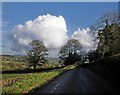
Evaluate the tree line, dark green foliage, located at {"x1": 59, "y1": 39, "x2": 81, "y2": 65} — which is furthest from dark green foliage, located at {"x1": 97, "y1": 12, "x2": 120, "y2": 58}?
dark green foliage, located at {"x1": 59, "y1": 39, "x2": 81, "y2": 65}

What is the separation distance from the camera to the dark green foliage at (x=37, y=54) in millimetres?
127312

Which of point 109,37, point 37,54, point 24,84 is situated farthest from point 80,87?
point 37,54

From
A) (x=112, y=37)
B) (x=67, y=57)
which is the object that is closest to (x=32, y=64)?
(x=67, y=57)

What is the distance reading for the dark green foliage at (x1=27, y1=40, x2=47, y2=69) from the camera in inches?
5012

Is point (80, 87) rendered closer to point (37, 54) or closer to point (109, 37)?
point (109, 37)

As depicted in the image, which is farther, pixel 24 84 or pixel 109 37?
pixel 109 37

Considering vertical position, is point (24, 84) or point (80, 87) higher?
point (24, 84)

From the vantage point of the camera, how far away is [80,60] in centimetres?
16338

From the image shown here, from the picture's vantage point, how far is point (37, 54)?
129000 mm

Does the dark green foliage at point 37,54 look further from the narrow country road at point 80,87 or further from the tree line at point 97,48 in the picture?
the narrow country road at point 80,87

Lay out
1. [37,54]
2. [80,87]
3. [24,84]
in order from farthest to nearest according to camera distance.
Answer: [37,54], [24,84], [80,87]

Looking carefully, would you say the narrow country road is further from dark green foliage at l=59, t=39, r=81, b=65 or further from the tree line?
dark green foliage at l=59, t=39, r=81, b=65

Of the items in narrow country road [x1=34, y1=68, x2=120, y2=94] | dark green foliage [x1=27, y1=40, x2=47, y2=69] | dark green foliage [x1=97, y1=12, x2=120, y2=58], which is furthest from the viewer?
dark green foliage [x1=27, y1=40, x2=47, y2=69]

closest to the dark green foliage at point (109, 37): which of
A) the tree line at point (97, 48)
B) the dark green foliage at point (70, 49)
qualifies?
the tree line at point (97, 48)
